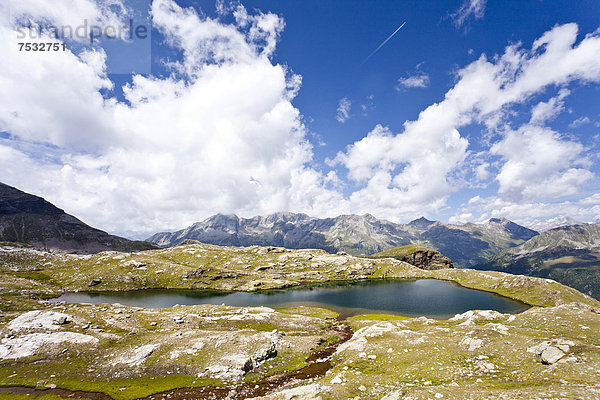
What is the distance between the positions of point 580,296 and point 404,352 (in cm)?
15339

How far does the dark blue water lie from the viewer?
115163 mm

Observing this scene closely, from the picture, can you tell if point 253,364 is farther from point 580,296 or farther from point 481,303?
point 580,296

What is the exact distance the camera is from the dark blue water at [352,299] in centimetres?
11516

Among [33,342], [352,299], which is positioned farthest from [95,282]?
[352,299]

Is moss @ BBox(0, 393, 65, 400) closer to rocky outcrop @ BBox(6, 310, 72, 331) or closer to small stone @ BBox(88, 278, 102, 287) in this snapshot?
rocky outcrop @ BBox(6, 310, 72, 331)

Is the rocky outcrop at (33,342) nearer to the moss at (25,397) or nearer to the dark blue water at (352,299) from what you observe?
the moss at (25,397)

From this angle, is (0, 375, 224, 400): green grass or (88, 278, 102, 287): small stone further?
(88, 278, 102, 287): small stone

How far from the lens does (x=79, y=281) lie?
161 metres

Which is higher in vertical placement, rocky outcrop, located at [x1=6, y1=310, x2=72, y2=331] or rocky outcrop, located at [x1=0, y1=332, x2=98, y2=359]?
rocky outcrop, located at [x1=6, y1=310, x2=72, y2=331]

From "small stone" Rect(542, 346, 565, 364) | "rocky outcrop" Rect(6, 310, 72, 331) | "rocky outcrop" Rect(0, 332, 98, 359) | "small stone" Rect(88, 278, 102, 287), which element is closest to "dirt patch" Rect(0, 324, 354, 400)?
"rocky outcrop" Rect(0, 332, 98, 359)

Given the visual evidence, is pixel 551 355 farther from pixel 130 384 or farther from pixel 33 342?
pixel 33 342

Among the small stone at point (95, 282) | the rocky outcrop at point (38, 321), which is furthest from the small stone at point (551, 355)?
the small stone at point (95, 282)

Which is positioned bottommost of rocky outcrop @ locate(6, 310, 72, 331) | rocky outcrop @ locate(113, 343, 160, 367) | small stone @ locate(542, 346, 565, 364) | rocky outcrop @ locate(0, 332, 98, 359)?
rocky outcrop @ locate(113, 343, 160, 367)

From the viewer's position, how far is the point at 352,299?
447 feet
